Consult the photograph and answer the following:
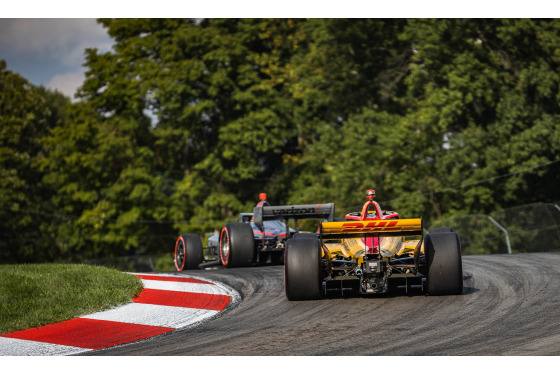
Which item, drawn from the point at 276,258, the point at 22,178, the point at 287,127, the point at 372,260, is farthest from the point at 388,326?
the point at 22,178

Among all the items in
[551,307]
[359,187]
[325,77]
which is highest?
[325,77]

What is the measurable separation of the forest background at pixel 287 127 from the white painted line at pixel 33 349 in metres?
22.0

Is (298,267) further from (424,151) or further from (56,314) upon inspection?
(424,151)

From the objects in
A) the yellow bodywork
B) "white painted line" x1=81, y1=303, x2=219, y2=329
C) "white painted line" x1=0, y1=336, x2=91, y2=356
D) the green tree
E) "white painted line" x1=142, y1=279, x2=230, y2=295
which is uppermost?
the green tree

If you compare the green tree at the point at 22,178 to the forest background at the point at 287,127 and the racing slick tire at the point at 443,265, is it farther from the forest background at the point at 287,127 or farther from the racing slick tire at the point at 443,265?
the racing slick tire at the point at 443,265

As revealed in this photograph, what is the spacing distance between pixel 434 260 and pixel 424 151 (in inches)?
809

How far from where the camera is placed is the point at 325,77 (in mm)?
34531

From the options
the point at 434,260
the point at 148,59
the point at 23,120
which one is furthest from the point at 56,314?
the point at 23,120

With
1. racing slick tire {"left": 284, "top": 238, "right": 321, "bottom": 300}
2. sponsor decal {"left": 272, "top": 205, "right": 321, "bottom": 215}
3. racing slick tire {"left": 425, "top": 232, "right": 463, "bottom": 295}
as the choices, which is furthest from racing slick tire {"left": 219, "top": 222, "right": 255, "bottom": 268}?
racing slick tire {"left": 425, "top": 232, "right": 463, "bottom": 295}

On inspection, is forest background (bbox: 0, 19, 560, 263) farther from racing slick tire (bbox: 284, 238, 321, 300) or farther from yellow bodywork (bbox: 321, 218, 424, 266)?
racing slick tire (bbox: 284, 238, 321, 300)

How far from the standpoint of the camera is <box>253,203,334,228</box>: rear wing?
1466 centimetres

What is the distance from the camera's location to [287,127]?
1469 inches

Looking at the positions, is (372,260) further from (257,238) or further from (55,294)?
(257,238)

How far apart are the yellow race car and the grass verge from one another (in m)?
2.55
